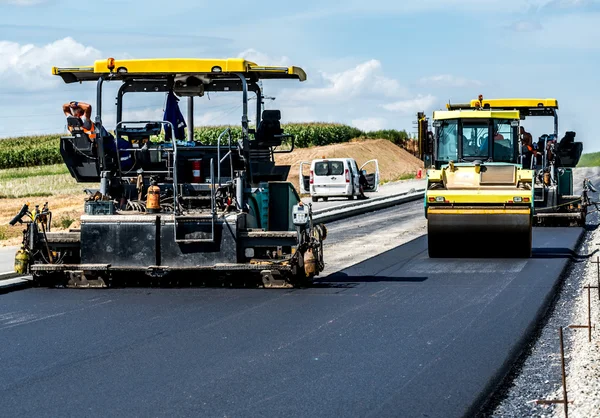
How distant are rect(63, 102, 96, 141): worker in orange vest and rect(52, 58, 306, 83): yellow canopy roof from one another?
0.49 m

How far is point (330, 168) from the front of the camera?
37.7 meters

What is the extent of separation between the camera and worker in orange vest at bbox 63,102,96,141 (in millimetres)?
13453

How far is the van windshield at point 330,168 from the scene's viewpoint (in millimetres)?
37688

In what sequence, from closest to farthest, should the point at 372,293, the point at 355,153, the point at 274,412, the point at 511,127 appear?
1. the point at 274,412
2. the point at 372,293
3. the point at 511,127
4. the point at 355,153

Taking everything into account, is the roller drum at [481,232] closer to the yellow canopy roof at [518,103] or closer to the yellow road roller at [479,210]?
the yellow road roller at [479,210]

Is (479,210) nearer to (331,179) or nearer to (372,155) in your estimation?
(331,179)

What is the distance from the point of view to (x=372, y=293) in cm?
1277

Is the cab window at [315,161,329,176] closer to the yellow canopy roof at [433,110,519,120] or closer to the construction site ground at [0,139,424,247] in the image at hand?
the construction site ground at [0,139,424,247]

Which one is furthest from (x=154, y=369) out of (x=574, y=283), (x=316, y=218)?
(x=316, y=218)

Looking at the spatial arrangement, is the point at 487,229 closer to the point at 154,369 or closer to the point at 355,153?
the point at 154,369

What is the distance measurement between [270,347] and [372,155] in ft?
222

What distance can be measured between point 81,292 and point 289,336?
4.10 meters

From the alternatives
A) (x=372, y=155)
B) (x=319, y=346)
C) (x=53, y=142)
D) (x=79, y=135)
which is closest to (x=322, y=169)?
(x=79, y=135)

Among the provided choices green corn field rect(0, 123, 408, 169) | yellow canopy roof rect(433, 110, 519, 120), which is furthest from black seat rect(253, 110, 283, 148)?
green corn field rect(0, 123, 408, 169)
